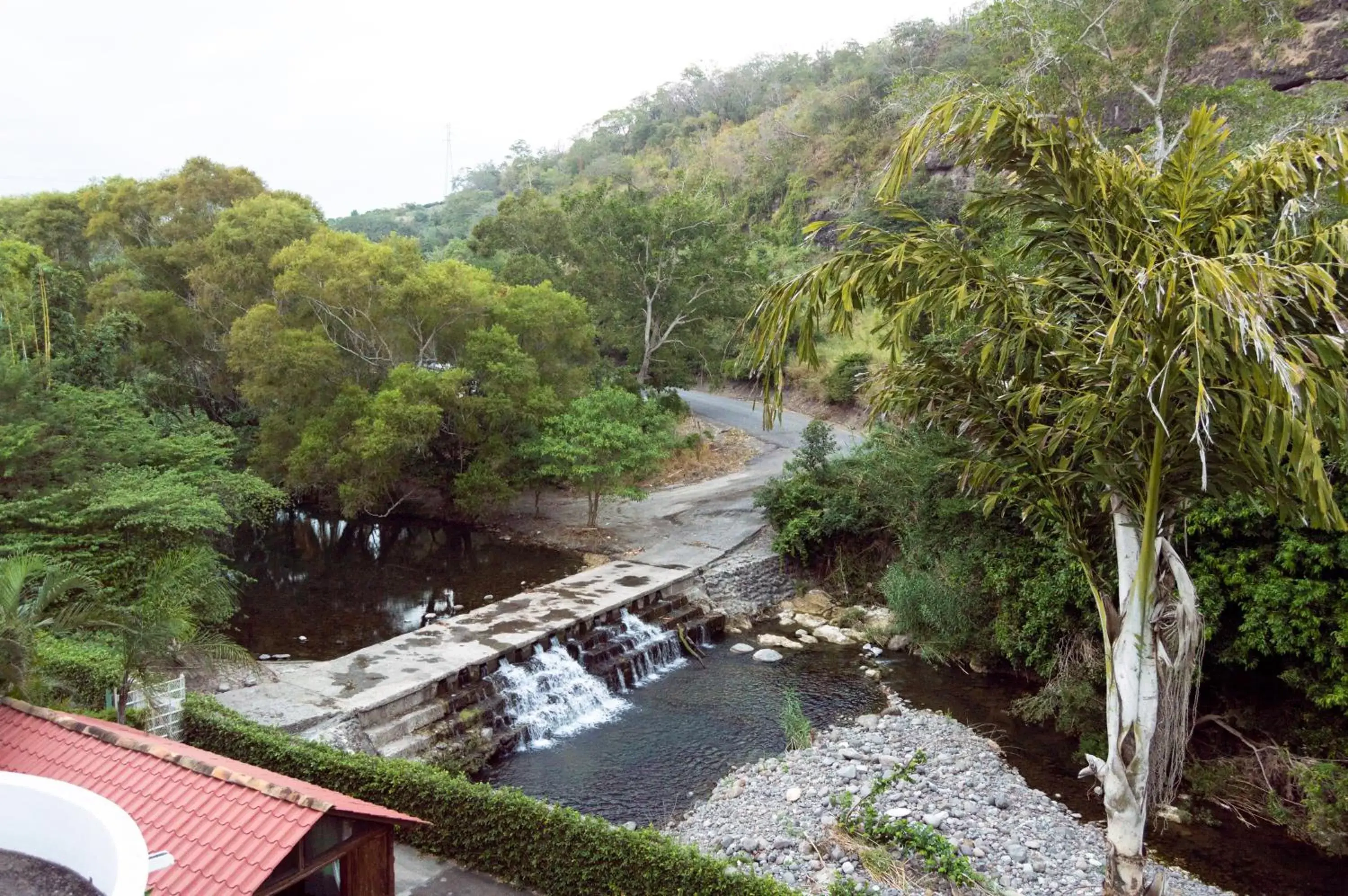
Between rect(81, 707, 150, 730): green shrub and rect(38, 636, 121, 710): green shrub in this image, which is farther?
rect(38, 636, 121, 710): green shrub

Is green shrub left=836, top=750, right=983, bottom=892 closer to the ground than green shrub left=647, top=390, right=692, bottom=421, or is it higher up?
closer to the ground

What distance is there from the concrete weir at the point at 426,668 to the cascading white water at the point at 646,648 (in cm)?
31

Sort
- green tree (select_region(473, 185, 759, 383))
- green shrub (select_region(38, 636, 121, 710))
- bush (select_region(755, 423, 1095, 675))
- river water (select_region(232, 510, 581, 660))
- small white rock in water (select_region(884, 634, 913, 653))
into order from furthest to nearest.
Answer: green tree (select_region(473, 185, 759, 383)) < river water (select_region(232, 510, 581, 660)) < small white rock in water (select_region(884, 634, 913, 653)) < bush (select_region(755, 423, 1095, 675)) < green shrub (select_region(38, 636, 121, 710))

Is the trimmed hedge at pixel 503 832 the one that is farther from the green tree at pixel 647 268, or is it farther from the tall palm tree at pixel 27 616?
the green tree at pixel 647 268

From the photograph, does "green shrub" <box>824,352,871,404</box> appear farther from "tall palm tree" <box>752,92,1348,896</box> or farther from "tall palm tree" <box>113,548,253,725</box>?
"tall palm tree" <box>752,92,1348,896</box>

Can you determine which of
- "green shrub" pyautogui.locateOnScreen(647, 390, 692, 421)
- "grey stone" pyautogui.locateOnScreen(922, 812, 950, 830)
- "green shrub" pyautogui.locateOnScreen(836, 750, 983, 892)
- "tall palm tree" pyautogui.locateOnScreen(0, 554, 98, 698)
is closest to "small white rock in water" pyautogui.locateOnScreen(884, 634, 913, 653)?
"green shrub" pyautogui.locateOnScreen(836, 750, 983, 892)

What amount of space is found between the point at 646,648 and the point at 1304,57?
25.2 meters

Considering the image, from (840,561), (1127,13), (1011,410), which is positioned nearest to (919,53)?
(1127,13)

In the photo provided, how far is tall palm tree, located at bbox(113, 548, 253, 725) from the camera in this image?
8.09 metres

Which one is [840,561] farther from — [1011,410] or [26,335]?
[26,335]

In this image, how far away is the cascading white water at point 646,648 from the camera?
1461cm

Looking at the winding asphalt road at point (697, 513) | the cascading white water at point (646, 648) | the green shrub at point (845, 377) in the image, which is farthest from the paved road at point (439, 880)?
the green shrub at point (845, 377)

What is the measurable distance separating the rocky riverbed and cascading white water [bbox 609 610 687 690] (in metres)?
3.86

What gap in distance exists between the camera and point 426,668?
41.1 feet
